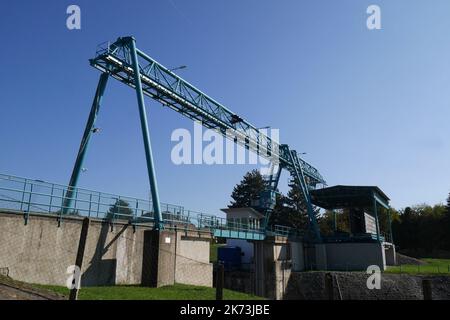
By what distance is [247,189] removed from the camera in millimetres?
74938

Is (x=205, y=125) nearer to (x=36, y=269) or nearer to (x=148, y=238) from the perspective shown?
(x=148, y=238)

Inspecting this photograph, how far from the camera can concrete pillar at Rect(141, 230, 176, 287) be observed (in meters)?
14.7

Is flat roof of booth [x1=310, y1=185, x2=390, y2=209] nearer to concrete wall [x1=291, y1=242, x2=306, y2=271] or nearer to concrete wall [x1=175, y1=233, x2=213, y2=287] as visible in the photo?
concrete wall [x1=291, y1=242, x2=306, y2=271]

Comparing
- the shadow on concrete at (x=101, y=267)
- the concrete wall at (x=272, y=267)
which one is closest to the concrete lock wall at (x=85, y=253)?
the shadow on concrete at (x=101, y=267)

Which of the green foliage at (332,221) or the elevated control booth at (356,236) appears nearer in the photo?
the elevated control booth at (356,236)

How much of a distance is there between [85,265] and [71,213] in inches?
79.4

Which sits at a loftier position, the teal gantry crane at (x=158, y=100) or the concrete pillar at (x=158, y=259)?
the teal gantry crane at (x=158, y=100)

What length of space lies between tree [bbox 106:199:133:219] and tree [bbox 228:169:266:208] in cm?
5771

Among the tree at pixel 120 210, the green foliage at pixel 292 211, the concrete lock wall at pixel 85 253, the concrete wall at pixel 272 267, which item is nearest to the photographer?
the concrete lock wall at pixel 85 253

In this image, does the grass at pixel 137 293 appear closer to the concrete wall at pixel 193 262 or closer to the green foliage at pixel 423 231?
the concrete wall at pixel 193 262

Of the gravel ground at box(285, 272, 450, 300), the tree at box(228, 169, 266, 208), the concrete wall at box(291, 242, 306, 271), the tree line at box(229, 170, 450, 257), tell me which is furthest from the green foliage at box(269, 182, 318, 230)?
the gravel ground at box(285, 272, 450, 300)

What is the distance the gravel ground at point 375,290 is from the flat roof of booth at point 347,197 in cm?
971

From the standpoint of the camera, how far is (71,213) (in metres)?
13.9

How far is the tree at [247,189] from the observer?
242 feet
